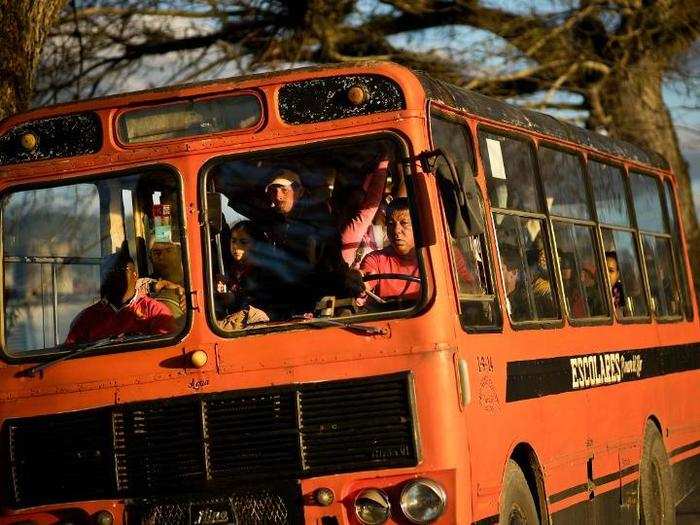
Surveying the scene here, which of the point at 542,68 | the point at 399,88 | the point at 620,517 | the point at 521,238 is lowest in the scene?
the point at 620,517

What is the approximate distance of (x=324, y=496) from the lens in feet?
24.2

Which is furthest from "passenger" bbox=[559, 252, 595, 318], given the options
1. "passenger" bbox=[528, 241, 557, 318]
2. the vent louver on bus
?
the vent louver on bus

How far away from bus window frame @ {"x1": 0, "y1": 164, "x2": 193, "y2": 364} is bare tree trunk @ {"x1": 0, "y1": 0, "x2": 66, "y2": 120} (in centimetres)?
507

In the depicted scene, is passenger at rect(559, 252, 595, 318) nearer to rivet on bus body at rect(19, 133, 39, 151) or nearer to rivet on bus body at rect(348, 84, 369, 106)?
rivet on bus body at rect(348, 84, 369, 106)

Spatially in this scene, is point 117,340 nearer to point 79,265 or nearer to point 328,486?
point 79,265

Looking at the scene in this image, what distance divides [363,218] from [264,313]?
673mm

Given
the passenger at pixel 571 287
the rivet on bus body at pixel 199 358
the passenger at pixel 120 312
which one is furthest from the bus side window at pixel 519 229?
the passenger at pixel 120 312

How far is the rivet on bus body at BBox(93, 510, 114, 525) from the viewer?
25.1 feet

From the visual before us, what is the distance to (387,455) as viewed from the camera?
7.40 metres

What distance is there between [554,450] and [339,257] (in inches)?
83.2

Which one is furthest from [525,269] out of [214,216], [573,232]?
[214,216]

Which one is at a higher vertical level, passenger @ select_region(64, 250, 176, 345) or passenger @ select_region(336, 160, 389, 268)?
passenger @ select_region(336, 160, 389, 268)

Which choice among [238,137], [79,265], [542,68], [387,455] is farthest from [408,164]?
[542,68]

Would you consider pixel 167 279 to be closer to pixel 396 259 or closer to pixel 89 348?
pixel 89 348
